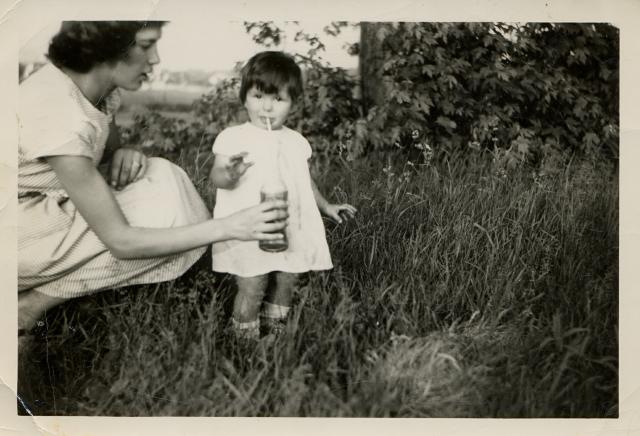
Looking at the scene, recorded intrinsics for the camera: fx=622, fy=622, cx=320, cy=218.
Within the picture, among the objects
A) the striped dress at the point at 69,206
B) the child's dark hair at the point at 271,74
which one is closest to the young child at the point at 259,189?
the child's dark hair at the point at 271,74

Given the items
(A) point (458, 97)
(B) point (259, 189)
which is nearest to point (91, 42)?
(B) point (259, 189)

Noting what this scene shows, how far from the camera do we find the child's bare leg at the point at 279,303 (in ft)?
6.00

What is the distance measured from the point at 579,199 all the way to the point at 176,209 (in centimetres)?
124

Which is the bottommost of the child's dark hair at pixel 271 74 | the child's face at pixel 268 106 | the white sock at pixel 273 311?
the white sock at pixel 273 311

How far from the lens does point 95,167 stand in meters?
1.73

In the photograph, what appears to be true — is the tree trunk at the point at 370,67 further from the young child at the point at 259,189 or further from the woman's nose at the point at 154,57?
the woman's nose at the point at 154,57

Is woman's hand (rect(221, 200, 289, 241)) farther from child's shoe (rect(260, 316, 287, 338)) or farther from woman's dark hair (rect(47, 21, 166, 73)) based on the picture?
woman's dark hair (rect(47, 21, 166, 73))

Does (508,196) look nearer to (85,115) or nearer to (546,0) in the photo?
(546,0)

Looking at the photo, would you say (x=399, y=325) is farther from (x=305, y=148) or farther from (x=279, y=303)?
(x=305, y=148)

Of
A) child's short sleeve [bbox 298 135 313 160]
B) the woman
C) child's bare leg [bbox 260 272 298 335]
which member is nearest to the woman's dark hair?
the woman

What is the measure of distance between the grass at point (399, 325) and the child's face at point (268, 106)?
0.21 meters

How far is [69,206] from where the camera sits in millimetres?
1748

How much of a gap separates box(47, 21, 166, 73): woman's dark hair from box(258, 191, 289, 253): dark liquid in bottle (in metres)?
0.58
